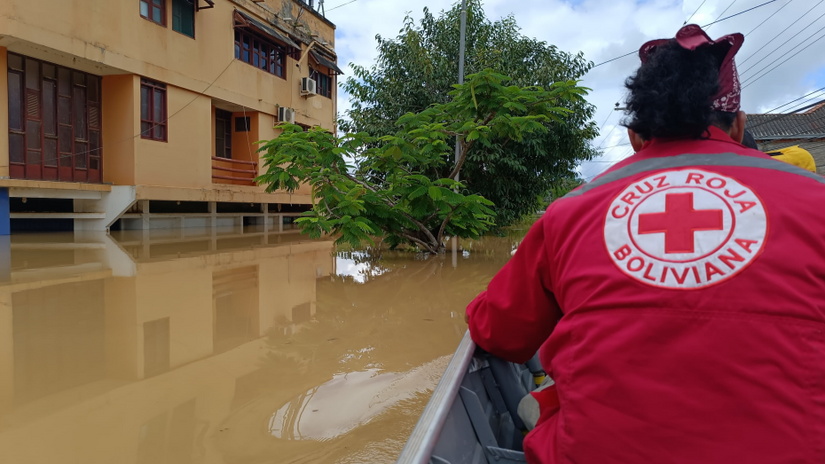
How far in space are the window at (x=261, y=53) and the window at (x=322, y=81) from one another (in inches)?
73.2

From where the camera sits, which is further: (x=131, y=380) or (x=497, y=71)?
(x=497, y=71)

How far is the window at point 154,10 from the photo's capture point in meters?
12.6

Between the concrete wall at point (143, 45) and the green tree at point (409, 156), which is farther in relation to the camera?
the concrete wall at point (143, 45)

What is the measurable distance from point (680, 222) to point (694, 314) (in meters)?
0.17

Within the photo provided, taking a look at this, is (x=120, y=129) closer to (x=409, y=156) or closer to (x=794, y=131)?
(x=409, y=156)

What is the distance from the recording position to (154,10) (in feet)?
42.3

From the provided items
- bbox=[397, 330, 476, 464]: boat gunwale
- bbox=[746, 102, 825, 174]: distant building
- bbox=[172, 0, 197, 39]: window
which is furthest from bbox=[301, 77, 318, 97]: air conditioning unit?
bbox=[397, 330, 476, 464]: boat gunwale

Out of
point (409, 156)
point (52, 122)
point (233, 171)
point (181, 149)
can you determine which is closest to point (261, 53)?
point (233, 171)

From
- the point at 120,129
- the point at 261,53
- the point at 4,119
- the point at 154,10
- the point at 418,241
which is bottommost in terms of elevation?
the point at 418,241

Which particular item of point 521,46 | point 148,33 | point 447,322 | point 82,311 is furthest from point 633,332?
point 148,33

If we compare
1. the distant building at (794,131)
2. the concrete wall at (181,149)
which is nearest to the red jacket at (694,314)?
the concrete wall at (181,149)

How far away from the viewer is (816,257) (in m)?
0.92

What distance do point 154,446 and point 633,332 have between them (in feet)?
7.01

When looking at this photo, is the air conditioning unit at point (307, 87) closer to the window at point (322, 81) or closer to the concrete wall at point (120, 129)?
the window at point (322, 81)
